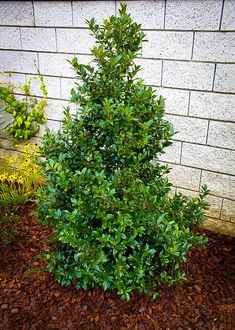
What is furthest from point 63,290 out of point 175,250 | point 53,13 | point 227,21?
point 53,13

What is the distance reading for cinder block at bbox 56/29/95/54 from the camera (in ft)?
10.4

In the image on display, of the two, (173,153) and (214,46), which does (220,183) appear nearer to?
(173,153)

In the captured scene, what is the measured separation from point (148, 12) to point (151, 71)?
0.47 m

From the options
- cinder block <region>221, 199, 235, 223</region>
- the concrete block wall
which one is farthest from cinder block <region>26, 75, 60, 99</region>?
cinder block <region>221, 199, 235, 223</region>

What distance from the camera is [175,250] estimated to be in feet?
6.71

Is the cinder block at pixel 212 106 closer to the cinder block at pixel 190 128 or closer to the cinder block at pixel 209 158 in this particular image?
the cinder block at pixel 190 128

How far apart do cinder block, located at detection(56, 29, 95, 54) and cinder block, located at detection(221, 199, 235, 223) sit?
6.08 ft

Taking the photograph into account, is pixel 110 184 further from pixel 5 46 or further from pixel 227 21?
pixel 5 46

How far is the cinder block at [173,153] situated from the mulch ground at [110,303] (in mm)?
920

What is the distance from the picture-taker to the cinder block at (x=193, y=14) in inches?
100

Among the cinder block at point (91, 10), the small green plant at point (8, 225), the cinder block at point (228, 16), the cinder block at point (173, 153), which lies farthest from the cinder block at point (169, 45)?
the small green plant at point (8, 225)

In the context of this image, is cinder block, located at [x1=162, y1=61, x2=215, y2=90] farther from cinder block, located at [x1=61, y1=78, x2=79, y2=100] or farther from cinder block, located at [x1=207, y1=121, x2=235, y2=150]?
cinder block, located at [x1=61, y1=78, x2=79, y2=100]

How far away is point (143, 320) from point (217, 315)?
0.47m

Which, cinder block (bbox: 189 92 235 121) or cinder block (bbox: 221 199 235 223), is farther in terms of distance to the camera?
cinder block (bbox: 221 199 235 223)
